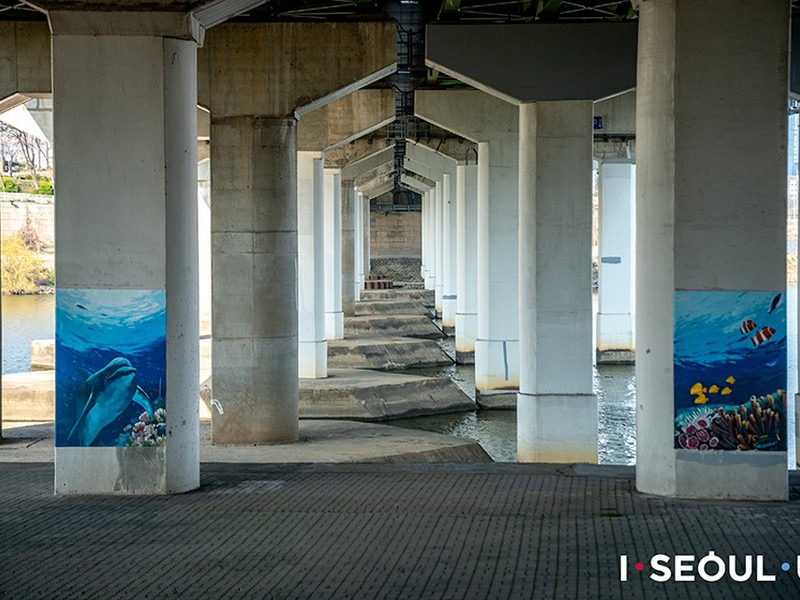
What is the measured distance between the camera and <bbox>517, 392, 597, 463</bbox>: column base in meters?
21.7

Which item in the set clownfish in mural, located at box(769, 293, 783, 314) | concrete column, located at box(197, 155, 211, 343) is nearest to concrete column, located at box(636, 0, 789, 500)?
clownfish in mural, located at box(769, 293, 783, 314)

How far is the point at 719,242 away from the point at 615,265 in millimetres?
36541

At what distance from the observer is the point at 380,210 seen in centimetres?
11512

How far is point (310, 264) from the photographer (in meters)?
33.6

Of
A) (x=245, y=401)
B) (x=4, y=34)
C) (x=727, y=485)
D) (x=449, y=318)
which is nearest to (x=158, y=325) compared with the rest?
(x=727, y=485)

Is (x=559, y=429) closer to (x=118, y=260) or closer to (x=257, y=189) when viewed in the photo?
(x=257, y=189)

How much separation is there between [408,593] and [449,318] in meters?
50.1

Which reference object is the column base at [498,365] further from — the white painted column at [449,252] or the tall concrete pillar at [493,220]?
the white painted column at [449,252]

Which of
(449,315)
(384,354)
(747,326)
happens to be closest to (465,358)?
(384,354)

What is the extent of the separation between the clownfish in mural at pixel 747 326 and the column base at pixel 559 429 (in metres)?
9.96

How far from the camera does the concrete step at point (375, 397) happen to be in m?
30.0

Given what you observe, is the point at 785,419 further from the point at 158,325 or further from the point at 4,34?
the point at 4,34

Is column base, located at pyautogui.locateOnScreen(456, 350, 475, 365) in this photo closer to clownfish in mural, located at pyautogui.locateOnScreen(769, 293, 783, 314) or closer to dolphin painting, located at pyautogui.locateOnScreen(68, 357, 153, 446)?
dolphin painting, located at pyautogui.locateOnScreen(68, 357, 153, 446)

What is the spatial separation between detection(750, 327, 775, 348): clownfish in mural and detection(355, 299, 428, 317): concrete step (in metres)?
44.6
